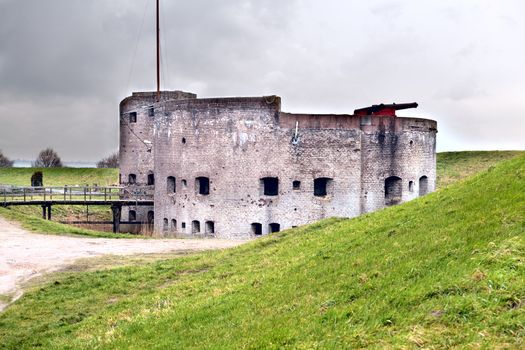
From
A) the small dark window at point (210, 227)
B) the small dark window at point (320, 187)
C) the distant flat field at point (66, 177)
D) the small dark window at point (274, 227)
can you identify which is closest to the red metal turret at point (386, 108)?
the small dark window at point (320, 187)

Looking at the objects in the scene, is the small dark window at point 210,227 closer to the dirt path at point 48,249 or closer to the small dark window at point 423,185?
the dirt path at point 48,249

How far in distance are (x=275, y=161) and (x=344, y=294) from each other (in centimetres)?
1669

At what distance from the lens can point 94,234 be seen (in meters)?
22.0

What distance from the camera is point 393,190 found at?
24.9 meters

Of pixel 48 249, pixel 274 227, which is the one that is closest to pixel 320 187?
pixel 274 227

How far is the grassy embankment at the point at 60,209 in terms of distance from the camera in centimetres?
2250

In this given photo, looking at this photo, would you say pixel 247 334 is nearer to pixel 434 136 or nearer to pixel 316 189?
pixel 316 189

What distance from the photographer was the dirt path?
45.8 ft

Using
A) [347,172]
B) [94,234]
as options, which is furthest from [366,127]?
[94,234]

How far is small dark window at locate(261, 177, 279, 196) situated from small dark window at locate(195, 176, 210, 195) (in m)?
2.35

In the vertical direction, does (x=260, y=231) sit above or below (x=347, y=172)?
below

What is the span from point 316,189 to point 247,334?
17989 millimetres

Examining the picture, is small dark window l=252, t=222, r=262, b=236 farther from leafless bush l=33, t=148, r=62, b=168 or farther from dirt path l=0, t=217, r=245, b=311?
leafless bush l=33, t=148, r=62, b=168

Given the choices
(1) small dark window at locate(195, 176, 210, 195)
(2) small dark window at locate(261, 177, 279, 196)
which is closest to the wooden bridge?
(1) small dark window at locate(195, 176, 210, 195)
